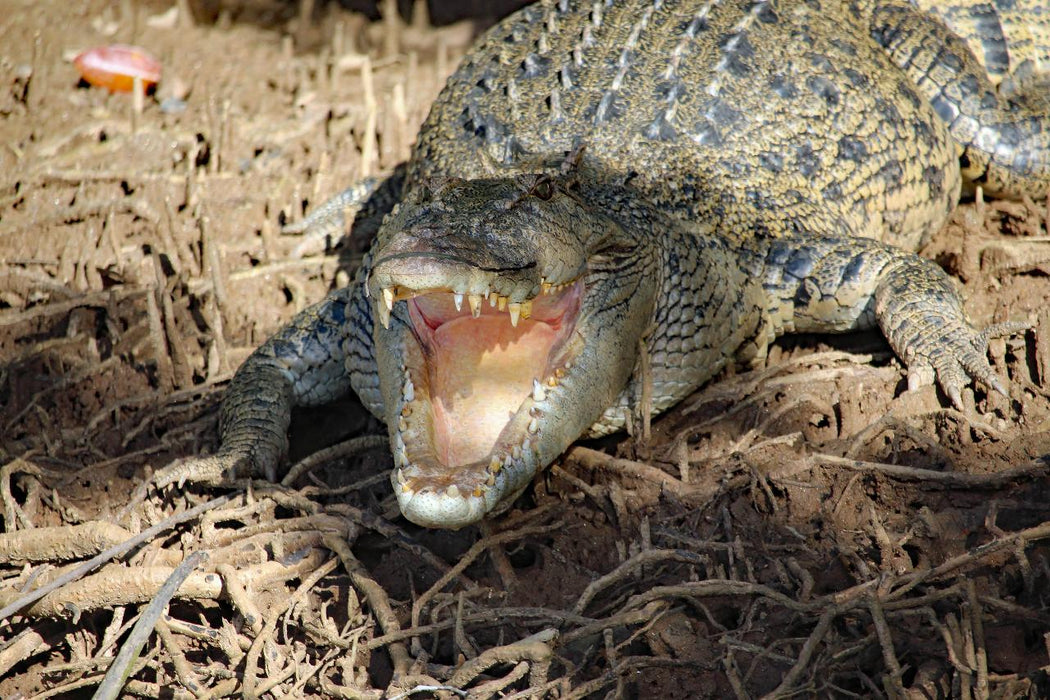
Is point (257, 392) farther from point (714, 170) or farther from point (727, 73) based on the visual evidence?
point (727, 73)

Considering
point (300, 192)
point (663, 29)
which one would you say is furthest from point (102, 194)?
point (663, 29)

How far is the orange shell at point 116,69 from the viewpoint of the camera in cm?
559

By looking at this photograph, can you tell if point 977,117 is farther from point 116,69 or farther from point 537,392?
point 116,69

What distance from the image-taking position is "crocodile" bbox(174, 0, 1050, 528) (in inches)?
109

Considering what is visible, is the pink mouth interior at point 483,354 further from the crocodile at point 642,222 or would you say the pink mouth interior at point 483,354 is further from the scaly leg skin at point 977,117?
the scaly leg skin at point 977,117

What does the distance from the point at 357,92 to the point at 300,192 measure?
958mm

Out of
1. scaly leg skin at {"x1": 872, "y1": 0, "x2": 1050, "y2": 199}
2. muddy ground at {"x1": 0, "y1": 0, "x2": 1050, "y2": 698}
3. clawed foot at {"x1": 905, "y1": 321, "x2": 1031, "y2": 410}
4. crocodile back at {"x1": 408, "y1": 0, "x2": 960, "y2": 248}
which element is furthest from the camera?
scaly leg skin at {"x1": 872, "y1": 0, "x2": 1050, "y2": 199}

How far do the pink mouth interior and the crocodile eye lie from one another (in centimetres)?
27

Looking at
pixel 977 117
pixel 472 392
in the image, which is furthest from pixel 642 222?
pixel 977 117

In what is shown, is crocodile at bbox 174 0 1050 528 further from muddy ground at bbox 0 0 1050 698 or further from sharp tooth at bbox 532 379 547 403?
A: muddy ground at bbox 0 0 1050 698

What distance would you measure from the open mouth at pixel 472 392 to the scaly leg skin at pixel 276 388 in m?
0.62

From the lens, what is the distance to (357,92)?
564 cm

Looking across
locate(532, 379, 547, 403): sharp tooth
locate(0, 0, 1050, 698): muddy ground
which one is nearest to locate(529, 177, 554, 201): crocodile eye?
locate(532, 379, 547, 403): sharp tooth

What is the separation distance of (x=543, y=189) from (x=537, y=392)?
55 cm
